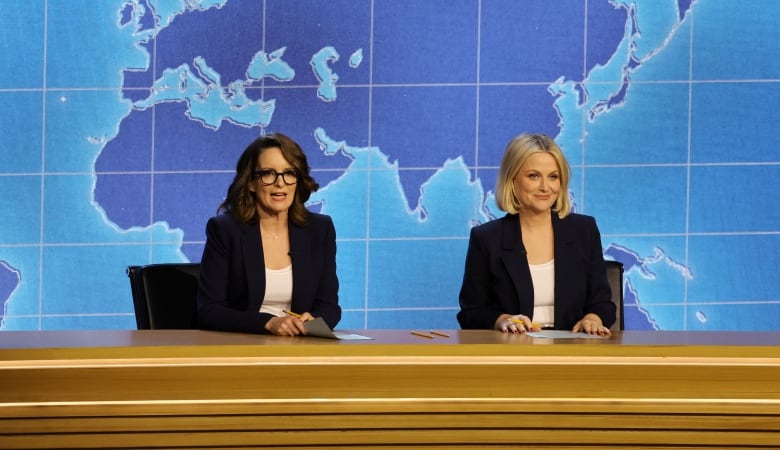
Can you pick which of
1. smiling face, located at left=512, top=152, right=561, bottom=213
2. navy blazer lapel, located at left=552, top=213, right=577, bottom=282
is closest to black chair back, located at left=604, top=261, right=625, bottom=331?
navy blazer lapel, located at left=552, top=213, right=577, bottom=282

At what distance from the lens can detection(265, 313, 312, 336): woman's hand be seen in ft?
9.75

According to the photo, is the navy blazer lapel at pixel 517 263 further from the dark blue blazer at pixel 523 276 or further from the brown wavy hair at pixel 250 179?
the brown wavy hair at pixel 250 179

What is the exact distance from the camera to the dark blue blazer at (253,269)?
3.50m

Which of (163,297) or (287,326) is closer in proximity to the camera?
(287,326)

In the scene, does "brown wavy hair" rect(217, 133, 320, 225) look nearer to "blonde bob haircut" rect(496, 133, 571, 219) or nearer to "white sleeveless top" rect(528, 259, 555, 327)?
"blonde bob haircut" rect(496, 133, 571, 219)

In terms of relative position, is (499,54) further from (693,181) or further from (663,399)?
(663,399)

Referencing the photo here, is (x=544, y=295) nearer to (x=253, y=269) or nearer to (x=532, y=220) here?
(x=532, y=220)

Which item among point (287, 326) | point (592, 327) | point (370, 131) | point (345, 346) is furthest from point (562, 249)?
point (370, 131)

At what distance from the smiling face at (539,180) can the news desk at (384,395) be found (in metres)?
1.03

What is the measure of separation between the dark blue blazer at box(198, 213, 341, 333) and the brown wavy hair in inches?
1.4

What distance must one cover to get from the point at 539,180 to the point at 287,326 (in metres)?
1.11

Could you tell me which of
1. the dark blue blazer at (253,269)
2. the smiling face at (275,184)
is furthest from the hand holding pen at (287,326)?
the smiling face at (275,184)

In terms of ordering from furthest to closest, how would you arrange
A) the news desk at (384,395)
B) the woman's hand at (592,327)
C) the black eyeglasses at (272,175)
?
the black eyeglasses at (272,175) → the woman's hand at (592,327) → the news desk at (384,395)

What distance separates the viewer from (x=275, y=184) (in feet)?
11.4
